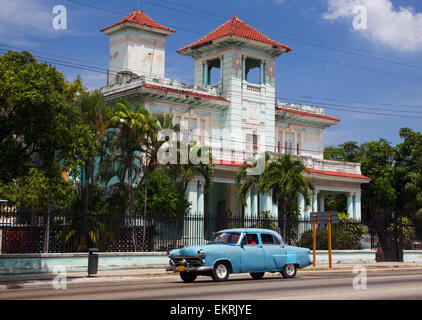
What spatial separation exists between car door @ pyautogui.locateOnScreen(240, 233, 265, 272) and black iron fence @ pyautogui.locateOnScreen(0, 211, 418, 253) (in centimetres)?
692

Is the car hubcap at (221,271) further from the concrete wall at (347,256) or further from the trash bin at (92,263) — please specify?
the concrete wall at (347,256)

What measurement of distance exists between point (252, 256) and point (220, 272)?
4.33 ft

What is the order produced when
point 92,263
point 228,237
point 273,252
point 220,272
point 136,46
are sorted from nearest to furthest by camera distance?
point 220,272 → point 228,237 → point 273,252 → point 92,263 → point 136,46

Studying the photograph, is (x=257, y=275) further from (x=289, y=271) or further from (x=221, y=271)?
(x=221, y=271)

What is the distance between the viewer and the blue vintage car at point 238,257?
17969 millimetres

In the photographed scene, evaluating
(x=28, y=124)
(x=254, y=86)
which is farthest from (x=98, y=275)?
(x=254, y=86)

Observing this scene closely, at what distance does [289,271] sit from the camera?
20.2 meters

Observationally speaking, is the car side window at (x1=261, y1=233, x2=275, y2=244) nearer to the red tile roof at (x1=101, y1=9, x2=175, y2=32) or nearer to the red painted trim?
the red painted trim

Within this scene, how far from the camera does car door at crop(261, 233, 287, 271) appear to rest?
1953 cm

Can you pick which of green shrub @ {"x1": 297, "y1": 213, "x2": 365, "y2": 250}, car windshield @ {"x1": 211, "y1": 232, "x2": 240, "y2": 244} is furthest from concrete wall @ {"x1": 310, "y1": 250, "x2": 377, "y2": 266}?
car windshield @ {"x1": 211, "y1": 232, "x2": 240, "y2": 244}

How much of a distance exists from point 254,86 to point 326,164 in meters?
7.56

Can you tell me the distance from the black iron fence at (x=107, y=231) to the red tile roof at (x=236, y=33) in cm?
1675

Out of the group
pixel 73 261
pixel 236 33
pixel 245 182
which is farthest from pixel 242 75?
pixel 73 261
